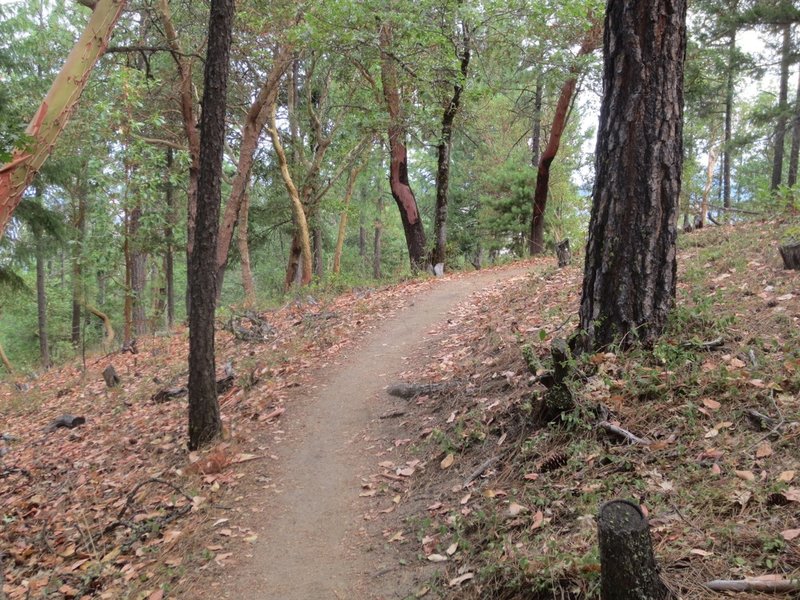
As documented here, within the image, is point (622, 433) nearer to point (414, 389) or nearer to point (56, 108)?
point (414, 389)

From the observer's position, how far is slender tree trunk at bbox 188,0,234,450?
5.70m

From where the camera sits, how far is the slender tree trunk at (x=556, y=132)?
13.8 meters

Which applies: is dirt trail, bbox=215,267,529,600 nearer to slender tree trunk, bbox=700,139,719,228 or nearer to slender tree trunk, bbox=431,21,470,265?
slender tree trunk, bbox=431,21,470,265

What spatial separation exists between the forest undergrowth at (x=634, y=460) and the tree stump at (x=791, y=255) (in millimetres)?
101

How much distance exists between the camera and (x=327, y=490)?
16.9 feet

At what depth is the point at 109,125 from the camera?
36.6ft

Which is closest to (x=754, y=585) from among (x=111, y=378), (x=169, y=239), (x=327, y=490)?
(x=327, y=490)

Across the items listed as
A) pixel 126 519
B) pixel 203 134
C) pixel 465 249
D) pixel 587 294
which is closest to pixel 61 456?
pixel 126 519

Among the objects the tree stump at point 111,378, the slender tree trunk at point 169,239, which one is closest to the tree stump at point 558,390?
the tree stump at point 111,378

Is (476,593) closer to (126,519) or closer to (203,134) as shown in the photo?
(126,519)

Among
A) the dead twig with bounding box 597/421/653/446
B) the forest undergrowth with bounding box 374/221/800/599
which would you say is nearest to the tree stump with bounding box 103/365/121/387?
the forest undergrowth with bounding box 374/221/800/599

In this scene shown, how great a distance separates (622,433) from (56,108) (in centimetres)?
550

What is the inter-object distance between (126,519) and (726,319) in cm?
612

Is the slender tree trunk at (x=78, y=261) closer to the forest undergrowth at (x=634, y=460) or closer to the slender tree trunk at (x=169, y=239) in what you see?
the slender tree trunk at (x=169, y=239)
